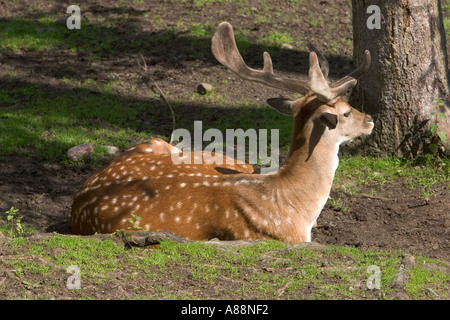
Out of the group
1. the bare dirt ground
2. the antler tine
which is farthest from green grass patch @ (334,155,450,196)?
the antler tine

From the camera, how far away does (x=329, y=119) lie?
5613 millimetres

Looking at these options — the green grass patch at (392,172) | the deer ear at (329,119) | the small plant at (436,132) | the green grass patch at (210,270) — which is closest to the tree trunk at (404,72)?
the small plant at (436,132)

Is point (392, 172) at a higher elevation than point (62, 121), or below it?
below

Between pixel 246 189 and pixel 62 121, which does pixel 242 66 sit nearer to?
pixel 246 189

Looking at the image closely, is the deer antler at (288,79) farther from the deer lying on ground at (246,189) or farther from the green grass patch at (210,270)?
the green grass patch at (210,270)

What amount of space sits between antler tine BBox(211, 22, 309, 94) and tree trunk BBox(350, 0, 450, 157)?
5.33 ft

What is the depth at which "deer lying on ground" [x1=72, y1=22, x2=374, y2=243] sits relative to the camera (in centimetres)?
563

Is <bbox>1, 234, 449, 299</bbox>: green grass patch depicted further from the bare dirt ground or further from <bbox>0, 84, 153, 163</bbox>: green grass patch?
<bbox>0, 84, 153, 163</bbox>: green grass patch

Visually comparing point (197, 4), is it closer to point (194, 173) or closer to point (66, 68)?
Answer: point (66, 68)

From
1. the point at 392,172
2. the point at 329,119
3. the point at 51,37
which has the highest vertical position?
the point at 51,37

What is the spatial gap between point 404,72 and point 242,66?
197cm

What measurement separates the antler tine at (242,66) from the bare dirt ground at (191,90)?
53.8 inches

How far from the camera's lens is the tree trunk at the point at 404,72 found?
23.5 ft

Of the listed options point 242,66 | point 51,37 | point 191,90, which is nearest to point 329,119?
point 242,66
